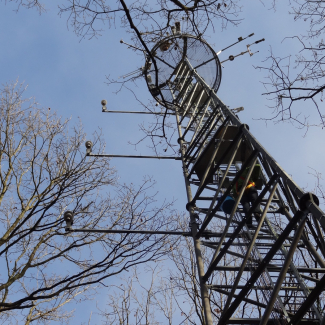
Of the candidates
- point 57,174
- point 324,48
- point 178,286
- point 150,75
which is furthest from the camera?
point 178,286

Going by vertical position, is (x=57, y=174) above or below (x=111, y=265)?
above

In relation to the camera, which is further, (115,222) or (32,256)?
(115,222)

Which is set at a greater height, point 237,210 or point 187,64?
point 187,64

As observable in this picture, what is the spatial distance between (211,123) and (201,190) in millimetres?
1390

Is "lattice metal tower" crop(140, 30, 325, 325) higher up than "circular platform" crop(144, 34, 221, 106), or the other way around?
"circular platform" crop(144, 34, 221, 106)

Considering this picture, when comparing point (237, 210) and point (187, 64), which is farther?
point (187, 64)

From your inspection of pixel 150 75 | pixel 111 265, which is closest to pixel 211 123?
pixel 111 265

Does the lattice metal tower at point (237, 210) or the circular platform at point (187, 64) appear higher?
the circular platform at point (187, 64)

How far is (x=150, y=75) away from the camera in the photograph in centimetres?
1045

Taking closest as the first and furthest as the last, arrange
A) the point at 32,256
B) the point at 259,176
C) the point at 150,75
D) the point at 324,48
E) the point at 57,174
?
the point at 324,48 < the point at 259,176 < the point at 32,256 < the point at 57,174 < the point at 150,75

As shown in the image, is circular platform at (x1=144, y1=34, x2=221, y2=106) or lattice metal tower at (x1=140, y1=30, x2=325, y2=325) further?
circular platform at (x1=144, y1=34, x2=221, y2=106)

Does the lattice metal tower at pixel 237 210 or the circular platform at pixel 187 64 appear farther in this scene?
the circular platform at pixel 187 64

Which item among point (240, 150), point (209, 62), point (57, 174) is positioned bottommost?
point (240, 150)

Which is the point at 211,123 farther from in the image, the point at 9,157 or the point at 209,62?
the point at 9,157
